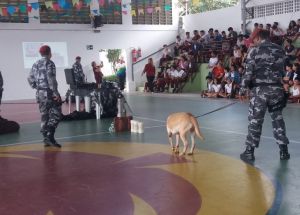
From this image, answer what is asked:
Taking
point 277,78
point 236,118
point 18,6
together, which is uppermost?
point 18,6

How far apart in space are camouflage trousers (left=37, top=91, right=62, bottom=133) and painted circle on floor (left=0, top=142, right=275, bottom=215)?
595 millimetres

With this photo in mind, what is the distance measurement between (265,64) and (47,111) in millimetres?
3515

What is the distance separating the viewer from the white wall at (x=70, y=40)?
65.7 ft

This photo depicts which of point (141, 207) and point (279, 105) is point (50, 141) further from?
point (279, 105)

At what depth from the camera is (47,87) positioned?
22.1 ft

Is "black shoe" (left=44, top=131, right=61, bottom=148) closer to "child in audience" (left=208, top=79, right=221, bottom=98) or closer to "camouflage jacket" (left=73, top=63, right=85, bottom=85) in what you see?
"camouflage jacket" (left=73, top=63, right=85, bottom=85)

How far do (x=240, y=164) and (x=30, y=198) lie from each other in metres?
2.55

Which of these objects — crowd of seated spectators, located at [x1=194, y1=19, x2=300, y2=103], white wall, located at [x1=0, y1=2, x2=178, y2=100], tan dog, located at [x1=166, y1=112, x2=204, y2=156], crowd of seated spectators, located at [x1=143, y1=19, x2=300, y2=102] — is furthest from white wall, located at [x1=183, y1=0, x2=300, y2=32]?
tan dog, located at [x1=166, y1=112, x2=204, y2=156]

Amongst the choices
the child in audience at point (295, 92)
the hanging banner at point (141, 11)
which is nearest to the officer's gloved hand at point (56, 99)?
Result: the child in audience at point (295, 92)

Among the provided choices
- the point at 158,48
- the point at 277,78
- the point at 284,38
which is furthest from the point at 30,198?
the point at 158,48

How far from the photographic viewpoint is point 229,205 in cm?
383

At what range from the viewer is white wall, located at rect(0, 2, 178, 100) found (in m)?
20.0

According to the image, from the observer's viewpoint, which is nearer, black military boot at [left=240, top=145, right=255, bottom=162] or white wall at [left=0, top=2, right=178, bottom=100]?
black military boot at [left=240, top=145, right=255, bottom=162]

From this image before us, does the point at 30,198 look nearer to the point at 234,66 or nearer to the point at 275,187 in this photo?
the point at 275,187
